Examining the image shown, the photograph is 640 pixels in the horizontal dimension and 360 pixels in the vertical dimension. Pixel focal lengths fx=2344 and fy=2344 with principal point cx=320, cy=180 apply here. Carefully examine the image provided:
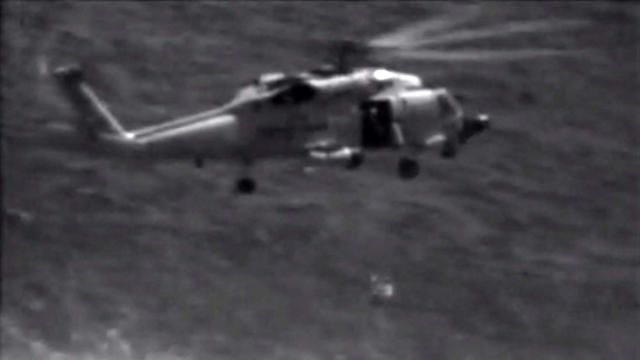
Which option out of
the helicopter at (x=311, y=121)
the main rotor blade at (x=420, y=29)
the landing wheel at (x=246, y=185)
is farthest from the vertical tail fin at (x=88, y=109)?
the main rotor blade at (x=420, y=29)

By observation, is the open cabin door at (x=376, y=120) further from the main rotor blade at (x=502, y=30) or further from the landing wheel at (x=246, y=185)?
the landing wheel at (x=246, y=185)

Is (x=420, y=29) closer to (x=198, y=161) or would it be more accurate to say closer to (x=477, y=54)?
(x=477, y=54)

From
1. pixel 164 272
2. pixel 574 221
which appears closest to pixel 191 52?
pixel 164 272

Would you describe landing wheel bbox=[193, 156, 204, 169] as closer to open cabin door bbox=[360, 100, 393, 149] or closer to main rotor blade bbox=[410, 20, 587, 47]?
open cabin door bbox=[360, 100, 393, 149]

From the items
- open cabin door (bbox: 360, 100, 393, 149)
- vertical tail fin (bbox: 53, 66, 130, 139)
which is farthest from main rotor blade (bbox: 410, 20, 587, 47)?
vertical tail fin (bbox: 53, 66, 130, 139)

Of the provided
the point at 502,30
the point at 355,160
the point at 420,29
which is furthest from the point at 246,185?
the point at 502,30

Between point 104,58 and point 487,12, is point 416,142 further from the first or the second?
point 104,58
